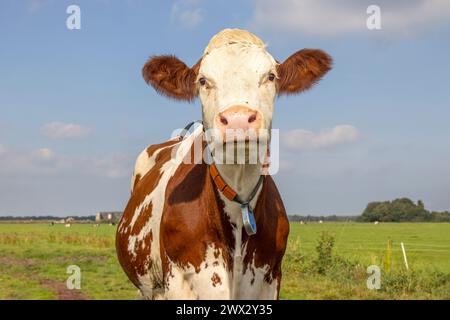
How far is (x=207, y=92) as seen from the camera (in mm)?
4430

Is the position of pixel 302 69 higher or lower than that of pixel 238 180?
higher

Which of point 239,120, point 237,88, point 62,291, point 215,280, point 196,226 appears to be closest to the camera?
point 239,120

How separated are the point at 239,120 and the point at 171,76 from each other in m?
1.33

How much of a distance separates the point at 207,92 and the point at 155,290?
244cm

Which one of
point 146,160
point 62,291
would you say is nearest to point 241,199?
point 146,160

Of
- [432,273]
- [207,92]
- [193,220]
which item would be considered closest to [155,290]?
[193,220]

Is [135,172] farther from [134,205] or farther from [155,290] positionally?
[155,290]

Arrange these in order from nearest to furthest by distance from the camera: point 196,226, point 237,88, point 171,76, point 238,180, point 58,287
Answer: point 237,88, point 238,180, point 196,226, point 171,76, point 58,287

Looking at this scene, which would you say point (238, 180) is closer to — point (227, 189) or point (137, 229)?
point (227, 189)

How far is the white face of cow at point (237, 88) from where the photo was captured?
3.93 metres

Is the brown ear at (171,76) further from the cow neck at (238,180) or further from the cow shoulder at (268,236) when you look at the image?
the cow shoulder at (268,236)

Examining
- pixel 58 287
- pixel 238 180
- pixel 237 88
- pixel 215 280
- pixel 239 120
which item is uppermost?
pixel 237 88

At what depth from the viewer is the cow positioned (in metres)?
4.23

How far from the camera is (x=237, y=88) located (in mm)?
4156
